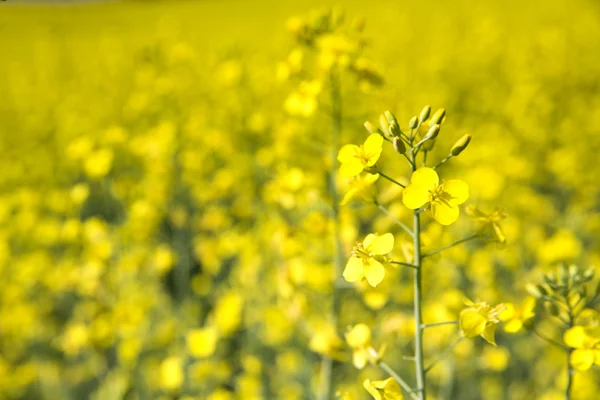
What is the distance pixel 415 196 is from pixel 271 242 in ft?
5.31

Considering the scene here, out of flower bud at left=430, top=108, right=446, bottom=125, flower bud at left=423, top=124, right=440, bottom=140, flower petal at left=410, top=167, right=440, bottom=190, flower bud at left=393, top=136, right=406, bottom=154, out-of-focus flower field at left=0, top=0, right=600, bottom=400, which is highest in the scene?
flower bud at left=430, top=108, right=446, bottom=125

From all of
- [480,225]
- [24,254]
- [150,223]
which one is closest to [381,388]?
[480,225]

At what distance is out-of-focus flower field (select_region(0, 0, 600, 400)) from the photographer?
75.2 inches

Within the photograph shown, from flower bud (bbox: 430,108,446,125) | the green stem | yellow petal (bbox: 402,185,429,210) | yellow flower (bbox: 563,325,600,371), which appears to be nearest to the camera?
yellow petal (bbox: 402,185,429,210)

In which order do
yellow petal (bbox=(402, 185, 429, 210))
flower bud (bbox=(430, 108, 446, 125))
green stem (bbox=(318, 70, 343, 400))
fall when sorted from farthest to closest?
1. green stem (bbox=(318, 70, 343, 400))
2. flower bud (bbox=(430, 108, 446, 125))
3. yellow petal (bbox=(402, 185, 429, 210))

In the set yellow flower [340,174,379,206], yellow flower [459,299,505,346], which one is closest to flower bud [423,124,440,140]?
yellow flower [340,174,379,206]

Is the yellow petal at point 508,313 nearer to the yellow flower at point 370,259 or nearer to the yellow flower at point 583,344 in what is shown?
the yellow flower at point 583,344

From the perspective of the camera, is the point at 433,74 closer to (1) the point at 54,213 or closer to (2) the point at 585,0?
(1) the point at 54,213

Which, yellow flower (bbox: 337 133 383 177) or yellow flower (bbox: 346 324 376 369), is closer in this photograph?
yellow flower (bbox: 337 133 383 177)

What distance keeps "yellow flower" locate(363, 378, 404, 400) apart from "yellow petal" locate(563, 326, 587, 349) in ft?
1.44

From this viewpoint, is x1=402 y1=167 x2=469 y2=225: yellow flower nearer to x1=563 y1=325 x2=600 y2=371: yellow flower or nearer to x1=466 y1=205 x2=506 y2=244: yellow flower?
x1=466 y1=205 x2=506 y2=244: yellow flower

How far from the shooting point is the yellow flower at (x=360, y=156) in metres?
1.04

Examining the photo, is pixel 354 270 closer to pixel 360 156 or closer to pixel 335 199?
pixel 360 156

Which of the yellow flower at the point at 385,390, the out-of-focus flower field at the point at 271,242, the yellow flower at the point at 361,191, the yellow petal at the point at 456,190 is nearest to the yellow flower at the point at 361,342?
the out-of-focus flower field at the point at 271,242
